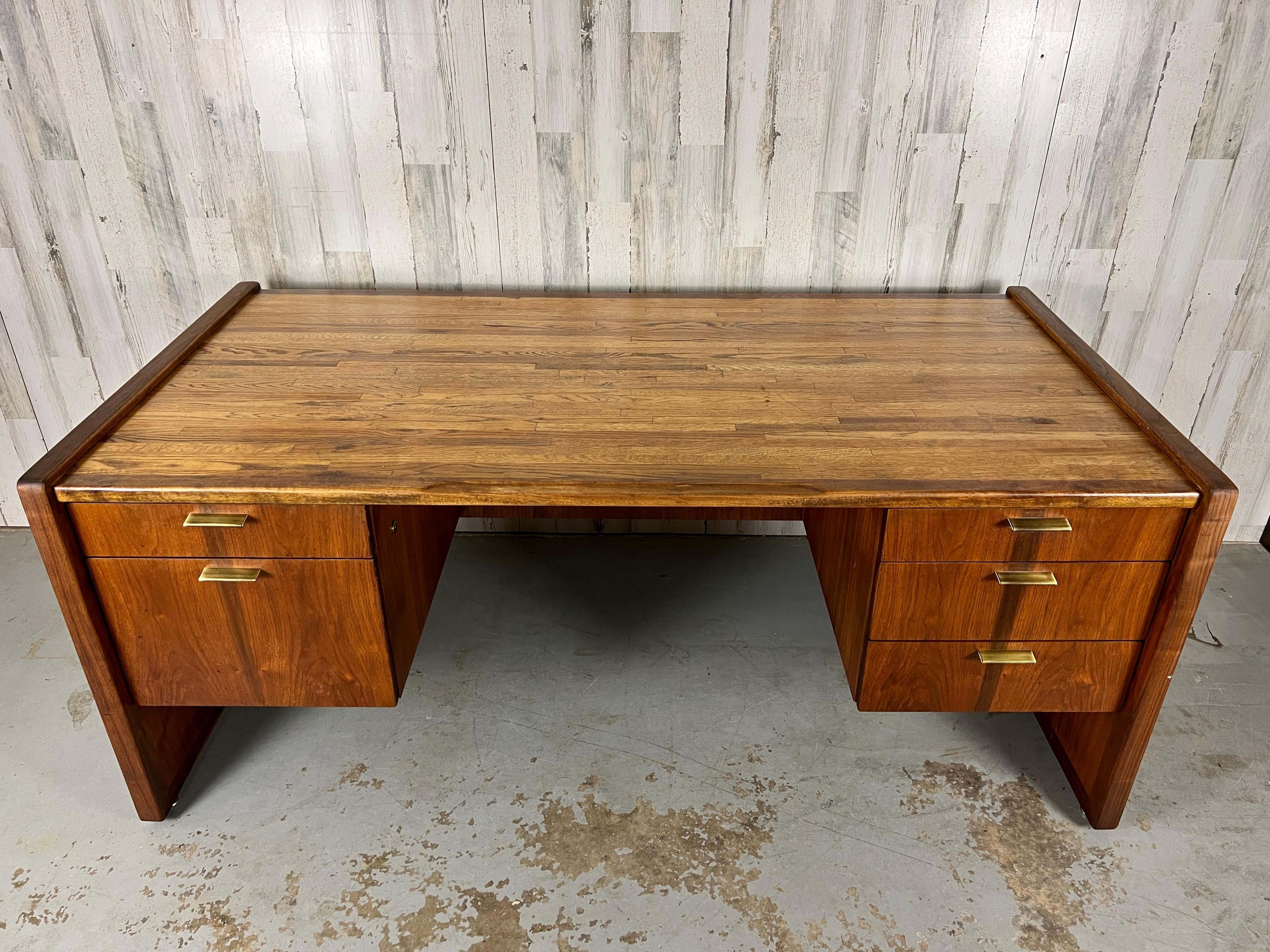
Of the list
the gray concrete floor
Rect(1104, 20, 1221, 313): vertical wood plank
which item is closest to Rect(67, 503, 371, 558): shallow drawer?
the gray concrete floor

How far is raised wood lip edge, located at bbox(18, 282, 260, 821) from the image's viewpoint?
1.26 meters

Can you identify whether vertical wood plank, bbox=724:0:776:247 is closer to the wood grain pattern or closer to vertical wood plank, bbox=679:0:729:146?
vertical wood plank, bbox=679:0:729:146

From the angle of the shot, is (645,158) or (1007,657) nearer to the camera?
(1007,657)

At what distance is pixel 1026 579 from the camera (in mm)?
1343

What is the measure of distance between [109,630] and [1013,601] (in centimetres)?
141

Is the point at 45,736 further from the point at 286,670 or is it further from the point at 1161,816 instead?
the point at 1161,816

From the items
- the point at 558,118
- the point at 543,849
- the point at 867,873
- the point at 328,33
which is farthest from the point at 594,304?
the point at 867,873

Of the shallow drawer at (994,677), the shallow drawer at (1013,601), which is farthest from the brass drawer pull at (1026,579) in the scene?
the shallow drawer at (994,677)

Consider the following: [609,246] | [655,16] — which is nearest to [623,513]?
[609,246]

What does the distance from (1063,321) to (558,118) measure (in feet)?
3.93

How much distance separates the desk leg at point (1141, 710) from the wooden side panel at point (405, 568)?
3.90 feet

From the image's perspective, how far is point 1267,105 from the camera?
177cm

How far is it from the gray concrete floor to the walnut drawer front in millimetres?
266

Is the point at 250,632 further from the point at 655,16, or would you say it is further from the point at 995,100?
the point at 995,100
